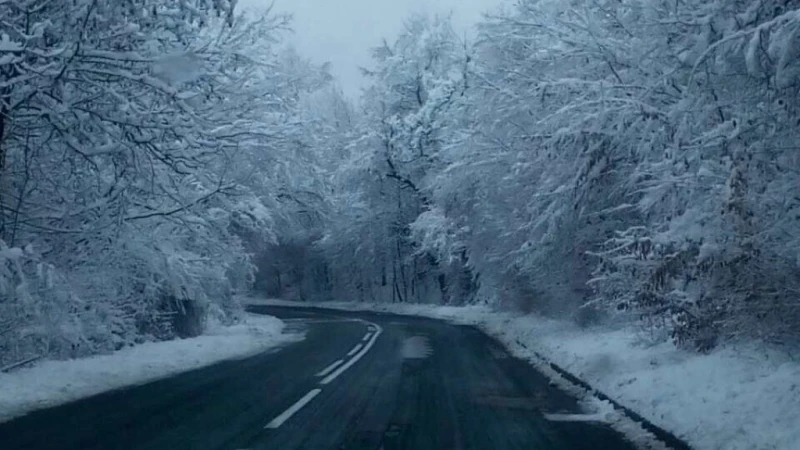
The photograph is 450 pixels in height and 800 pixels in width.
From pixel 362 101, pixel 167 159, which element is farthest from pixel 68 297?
pixel 362 101

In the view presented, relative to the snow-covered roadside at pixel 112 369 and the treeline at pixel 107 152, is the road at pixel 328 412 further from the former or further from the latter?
the treeline at pixel 107 152

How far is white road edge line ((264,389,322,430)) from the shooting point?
11.8 m

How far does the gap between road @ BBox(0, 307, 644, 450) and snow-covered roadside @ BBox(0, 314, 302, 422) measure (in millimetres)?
620

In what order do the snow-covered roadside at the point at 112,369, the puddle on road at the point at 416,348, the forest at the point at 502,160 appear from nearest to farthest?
1. the forest at the point at 502,160
2. the snow-covered roadside at the point at 112,369
3. the puddle on road at the point at 416,348

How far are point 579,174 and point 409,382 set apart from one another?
470cm

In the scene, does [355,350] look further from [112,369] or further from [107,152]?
[107,152]

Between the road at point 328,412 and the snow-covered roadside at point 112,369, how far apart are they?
62 cm

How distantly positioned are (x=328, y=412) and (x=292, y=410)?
21.3 inches

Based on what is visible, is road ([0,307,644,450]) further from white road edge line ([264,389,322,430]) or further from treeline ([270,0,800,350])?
treeline ([270,0,800,350])

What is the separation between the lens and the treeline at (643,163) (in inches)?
393

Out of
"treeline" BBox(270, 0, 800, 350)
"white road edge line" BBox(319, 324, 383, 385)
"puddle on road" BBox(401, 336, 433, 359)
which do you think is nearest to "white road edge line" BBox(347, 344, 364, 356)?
"white road edge line" BBox(319, 324, 383, 385)

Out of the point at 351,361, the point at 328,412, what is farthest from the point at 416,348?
the point at 328,412

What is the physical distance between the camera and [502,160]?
26094mm

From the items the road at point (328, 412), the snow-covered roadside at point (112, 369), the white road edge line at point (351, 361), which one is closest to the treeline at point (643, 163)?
the road at point (328, 412)
